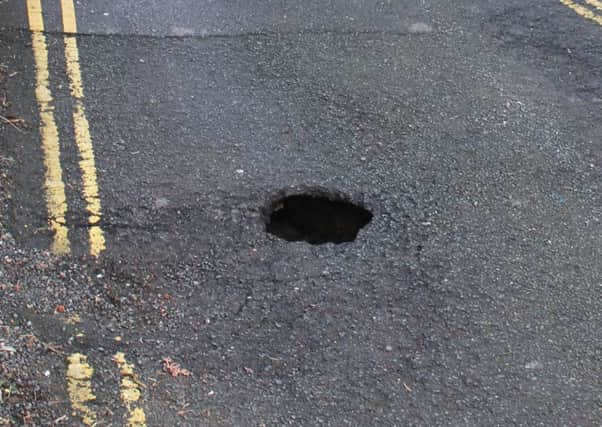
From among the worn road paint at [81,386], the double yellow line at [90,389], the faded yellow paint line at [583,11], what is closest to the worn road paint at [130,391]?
the double yellow line at [90,389]

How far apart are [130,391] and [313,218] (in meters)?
1.91

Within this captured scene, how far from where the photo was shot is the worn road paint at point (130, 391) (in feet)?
12.9

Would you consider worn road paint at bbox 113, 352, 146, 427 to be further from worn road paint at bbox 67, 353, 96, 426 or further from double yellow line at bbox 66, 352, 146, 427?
Answer: worn road paint at bbox 67, 353, 96, 426

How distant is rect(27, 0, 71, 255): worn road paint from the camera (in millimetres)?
5027

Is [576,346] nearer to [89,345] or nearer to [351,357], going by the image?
[351,357]

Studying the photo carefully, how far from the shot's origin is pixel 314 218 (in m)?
5.50

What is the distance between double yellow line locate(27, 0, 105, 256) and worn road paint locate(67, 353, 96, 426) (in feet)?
2.84

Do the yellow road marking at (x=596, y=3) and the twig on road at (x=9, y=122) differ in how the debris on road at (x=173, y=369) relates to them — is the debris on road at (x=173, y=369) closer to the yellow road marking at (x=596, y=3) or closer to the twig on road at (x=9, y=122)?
the twig on road at (x=9, y=122)

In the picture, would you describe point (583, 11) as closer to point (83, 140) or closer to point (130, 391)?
point (83, 140)

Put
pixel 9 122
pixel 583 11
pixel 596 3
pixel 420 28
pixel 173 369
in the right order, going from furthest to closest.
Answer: pixel 596 3
pixel 583 11
pixel 420 28
pixel 9 122
pixel 173 369

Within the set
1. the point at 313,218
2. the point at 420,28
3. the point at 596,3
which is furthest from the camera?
the point at 596,3

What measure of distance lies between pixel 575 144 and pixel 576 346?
2144 millimetres

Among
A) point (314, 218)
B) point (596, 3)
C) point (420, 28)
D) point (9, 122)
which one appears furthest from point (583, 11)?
point (9, 122)

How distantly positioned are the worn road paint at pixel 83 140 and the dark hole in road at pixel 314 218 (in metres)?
1.11
